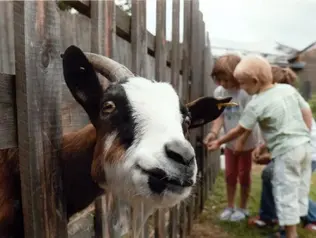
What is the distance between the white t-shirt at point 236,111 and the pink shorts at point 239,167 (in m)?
0.12

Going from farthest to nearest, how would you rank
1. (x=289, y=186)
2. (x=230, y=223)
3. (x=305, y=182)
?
(x=230, y=223), (x=305, y=182), (x=289, y=186)

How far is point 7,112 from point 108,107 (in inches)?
15.2

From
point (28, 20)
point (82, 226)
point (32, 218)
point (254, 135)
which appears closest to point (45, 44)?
point (28, 20)

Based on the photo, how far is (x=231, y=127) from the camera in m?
4.70

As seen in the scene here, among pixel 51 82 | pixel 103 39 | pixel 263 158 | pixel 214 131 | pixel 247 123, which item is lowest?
pixel 263 158

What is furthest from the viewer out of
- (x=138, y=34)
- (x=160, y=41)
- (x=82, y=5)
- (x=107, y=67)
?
(x=160, y=41)

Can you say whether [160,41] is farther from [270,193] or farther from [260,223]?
[260,223]

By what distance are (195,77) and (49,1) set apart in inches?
124

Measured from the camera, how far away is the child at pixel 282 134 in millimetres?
3584

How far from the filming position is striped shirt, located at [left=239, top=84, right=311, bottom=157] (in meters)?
3.59

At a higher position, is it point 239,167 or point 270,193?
point 239,167

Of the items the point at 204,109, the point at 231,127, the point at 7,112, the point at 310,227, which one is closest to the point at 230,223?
the point at 310,227

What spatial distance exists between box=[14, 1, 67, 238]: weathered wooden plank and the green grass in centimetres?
328

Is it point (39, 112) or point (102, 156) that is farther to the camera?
point (102, 156)
